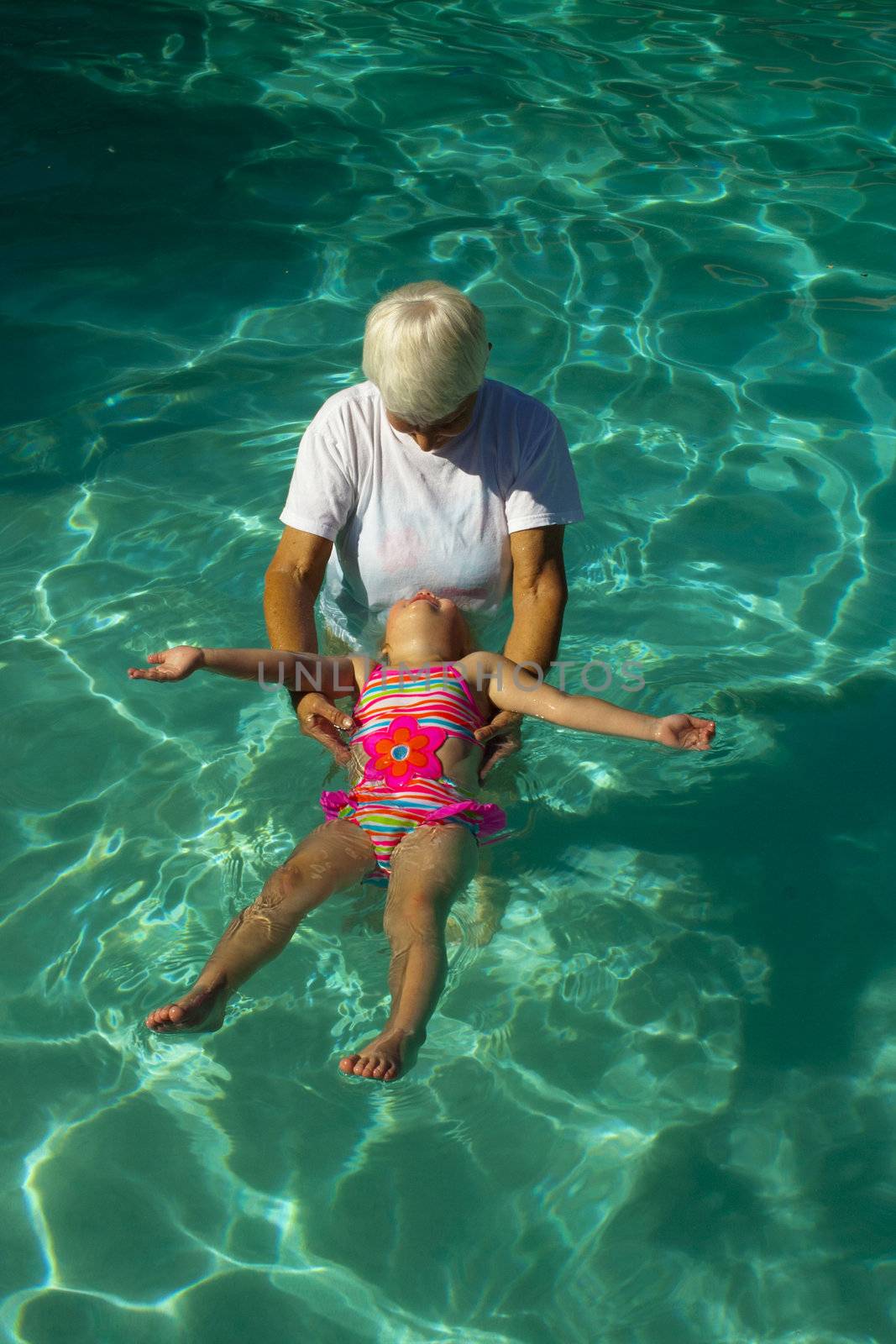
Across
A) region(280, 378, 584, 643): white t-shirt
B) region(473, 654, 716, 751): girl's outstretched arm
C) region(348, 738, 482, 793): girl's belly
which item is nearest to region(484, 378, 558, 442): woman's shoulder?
region(280, 378, 584, 643): white t-shirt

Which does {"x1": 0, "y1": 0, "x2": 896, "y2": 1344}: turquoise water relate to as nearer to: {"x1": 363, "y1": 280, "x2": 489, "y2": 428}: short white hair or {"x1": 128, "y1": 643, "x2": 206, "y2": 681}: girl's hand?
{"x1": 128, "y1": 643, "x2": 206, "y2": 681}: girl's hand

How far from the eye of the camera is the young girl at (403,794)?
294 centimetres

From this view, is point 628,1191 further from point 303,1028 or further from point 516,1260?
point 303,1028

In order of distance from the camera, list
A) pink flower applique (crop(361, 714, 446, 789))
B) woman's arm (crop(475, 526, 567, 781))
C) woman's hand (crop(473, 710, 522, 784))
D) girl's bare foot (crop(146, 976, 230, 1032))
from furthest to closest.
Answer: woman's arm (crop(475, 526, 567, 781)) < woman's hand (crop(473, 710, 522, 784)) < pink flower applique (crop(361, 714, 446, 789)) < girl's bare foot (crop(146, 976, 230, 1032))

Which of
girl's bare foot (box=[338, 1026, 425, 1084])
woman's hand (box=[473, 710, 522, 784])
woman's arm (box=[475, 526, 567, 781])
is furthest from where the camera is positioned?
woman's arm (box=[475, 526, 567, 781])

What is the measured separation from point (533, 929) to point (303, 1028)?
78cm

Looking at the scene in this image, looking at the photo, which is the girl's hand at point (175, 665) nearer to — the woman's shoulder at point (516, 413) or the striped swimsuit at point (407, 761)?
the striped swimsuit at point (407, 761)

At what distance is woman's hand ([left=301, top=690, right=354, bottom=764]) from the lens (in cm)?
365

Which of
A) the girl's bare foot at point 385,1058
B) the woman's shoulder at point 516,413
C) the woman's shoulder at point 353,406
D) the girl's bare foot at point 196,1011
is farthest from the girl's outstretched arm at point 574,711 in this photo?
the girl's bare foot at point 196,1011

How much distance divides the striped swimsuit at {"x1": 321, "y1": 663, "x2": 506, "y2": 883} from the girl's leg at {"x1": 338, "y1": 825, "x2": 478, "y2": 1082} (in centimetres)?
6

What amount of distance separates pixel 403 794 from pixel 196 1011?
87 cm

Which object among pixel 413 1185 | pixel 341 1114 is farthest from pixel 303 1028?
pixel 413 1185

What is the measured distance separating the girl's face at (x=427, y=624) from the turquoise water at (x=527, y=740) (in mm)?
591

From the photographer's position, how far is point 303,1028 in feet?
11.3
